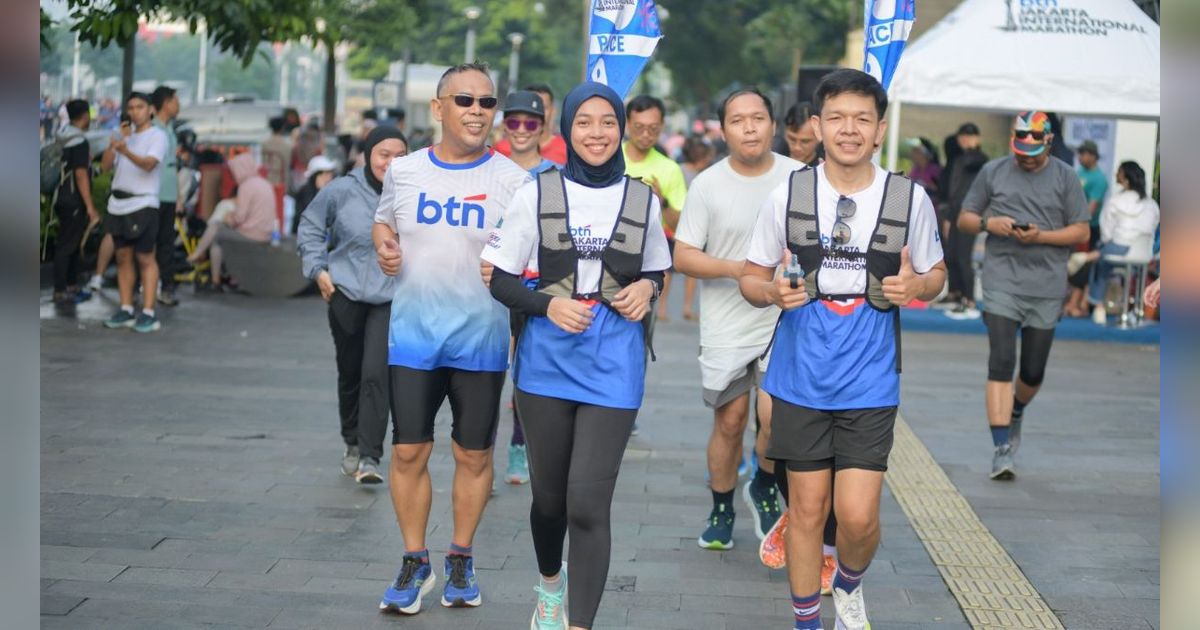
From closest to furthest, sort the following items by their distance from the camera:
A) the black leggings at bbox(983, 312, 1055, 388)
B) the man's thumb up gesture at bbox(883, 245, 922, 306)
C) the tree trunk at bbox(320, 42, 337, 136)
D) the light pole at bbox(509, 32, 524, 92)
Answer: the man's thumb up gesture at bbox(883, 245, 922, 306), the black leggings at bbox(983, 312, 1055, 388), the tree trunk at bbox(320, 42, 337, 136), the light pole at bbox(509, 32, 524, 92)

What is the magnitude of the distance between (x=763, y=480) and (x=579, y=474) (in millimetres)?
2071

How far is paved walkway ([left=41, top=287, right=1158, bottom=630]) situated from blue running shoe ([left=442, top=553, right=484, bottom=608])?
6 centimetres

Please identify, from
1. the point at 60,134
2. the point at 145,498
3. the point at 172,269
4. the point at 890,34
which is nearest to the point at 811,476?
the point at 890,34

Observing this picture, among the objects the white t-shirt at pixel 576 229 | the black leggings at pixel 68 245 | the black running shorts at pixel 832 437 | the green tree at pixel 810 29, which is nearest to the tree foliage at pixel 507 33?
the green tree at pixel 810 29

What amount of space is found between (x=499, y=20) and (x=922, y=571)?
230 ft

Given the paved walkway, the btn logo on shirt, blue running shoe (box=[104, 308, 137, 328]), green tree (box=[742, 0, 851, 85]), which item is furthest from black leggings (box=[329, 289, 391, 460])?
green tree (box=[742, 0, 851, 85])

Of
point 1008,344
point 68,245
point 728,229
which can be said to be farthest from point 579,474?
point 68,245

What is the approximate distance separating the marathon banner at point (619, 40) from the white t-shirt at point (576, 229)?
1867 millimetres

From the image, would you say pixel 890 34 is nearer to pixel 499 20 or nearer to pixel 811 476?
pixel 811 476

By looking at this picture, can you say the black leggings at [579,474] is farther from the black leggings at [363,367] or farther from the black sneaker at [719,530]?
the black leggings at [363,367]

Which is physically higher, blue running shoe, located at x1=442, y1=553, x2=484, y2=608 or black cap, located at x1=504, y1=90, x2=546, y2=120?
black cap, located at x1=504, y1=90, x2=546, y2=120

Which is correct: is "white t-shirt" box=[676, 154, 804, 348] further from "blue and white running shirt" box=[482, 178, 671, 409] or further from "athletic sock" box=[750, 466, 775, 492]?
"blue and white running shirt" box=[482, 178, 671, 409]

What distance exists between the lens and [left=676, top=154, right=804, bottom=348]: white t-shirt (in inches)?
266

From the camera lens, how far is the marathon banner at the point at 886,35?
6695mm
